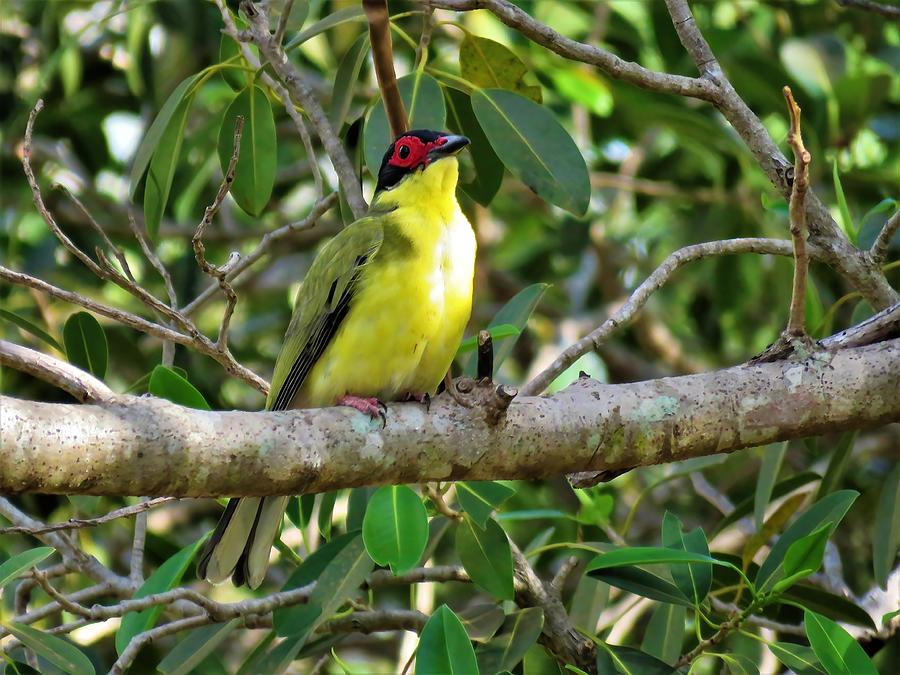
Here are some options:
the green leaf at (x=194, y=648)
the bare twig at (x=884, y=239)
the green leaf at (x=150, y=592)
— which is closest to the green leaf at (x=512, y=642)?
the green leaf at (x=194, y=648)

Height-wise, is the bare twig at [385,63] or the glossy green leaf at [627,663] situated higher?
the bare twig at [385,63]

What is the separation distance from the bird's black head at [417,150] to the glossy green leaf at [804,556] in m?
1.57

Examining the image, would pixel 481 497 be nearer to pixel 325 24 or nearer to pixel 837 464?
pixel 837 464

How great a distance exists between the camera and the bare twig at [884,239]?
288 centimetres

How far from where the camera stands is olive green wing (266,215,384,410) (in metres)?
3.50

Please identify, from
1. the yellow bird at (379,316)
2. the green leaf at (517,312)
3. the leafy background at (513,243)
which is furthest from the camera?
the green leaf at (517,312)

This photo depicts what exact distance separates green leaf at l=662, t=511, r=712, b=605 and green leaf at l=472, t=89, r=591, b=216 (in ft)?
3.15

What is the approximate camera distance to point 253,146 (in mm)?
3619

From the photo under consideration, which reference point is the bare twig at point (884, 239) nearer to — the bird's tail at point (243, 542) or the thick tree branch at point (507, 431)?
the thick tree branch at point (507, 431)

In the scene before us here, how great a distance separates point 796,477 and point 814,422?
1.17 m

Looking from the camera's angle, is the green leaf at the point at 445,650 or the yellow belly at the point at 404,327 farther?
the yellow belly at the point at 404,327

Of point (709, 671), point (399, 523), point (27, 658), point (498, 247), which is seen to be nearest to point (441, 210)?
point (399, 523)

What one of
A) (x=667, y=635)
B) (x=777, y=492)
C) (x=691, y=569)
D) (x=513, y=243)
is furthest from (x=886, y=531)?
(x=513, y=243)

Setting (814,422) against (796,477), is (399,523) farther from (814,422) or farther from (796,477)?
(796,477)
